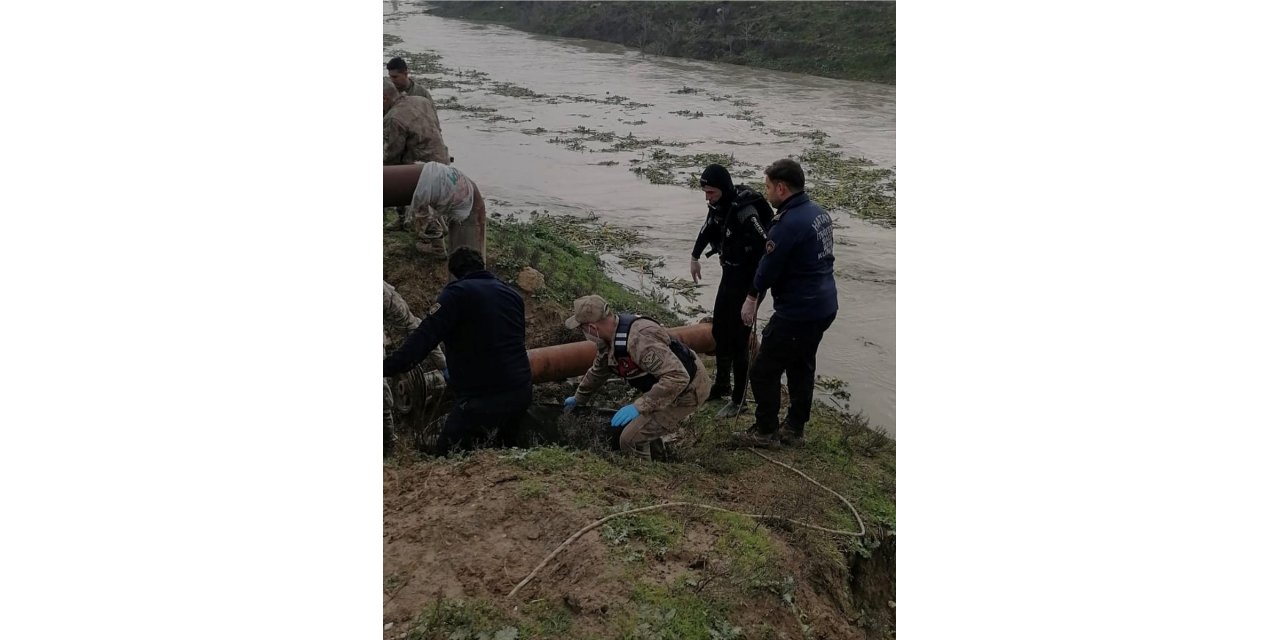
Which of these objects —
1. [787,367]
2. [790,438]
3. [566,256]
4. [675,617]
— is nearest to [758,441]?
[790,438]

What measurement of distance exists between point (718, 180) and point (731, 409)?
1.34m

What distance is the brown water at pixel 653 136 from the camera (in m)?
5.64

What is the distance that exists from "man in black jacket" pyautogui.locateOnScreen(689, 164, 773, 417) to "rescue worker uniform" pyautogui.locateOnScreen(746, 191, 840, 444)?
18.1 inches

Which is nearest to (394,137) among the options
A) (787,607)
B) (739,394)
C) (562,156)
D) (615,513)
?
(562,156)

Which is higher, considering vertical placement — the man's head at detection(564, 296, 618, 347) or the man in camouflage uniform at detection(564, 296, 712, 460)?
the man's head at detection(564, 296, 618, 347)

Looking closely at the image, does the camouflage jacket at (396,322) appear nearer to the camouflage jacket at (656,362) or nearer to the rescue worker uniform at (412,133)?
the camouflage jacket at (656,362)

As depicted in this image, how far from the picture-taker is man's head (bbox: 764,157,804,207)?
4.32m

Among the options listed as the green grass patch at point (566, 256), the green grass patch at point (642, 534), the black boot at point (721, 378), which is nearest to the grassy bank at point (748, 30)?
the green grass patch at point (566, 256)

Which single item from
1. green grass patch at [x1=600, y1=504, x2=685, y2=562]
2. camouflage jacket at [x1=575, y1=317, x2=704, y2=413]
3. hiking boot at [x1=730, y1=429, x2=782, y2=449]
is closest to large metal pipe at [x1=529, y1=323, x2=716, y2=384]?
hiking boot at [x1=730, y1=429, x2=782, y2=449]

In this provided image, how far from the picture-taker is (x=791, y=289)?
14.7 feet

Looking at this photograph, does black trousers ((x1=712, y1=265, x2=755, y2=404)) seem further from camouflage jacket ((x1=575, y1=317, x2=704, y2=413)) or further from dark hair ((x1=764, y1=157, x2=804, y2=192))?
camouflage jacket ((x1=575, y1=317, x2=704, y2=413))

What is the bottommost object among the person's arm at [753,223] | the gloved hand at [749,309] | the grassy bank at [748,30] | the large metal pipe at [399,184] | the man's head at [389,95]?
the gloved hand at [749,309]

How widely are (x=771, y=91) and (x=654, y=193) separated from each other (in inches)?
101

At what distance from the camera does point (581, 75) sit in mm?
7332
